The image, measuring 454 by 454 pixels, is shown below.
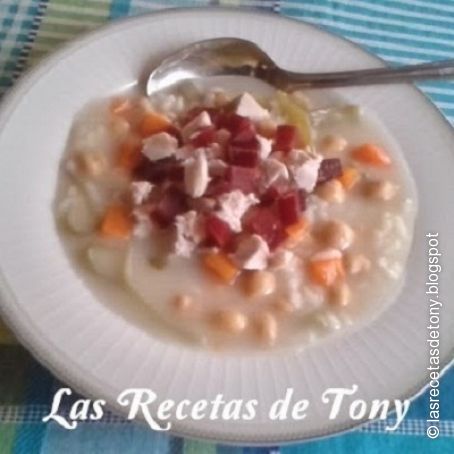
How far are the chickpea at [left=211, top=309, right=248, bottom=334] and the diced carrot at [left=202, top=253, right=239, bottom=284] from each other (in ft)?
0.18

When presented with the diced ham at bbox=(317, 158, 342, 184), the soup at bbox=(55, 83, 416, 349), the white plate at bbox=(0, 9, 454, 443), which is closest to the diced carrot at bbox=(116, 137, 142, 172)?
the soup at bbox=(55, 83, 416, 349)

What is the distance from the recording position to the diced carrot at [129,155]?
1.44 m

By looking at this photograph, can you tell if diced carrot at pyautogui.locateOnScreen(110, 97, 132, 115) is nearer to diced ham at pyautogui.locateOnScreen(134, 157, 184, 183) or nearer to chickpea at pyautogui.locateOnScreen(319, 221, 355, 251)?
diced ham at pyautogui.locateOnScreen(134, 157, 184, 183)

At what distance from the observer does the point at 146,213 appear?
133 centimetres

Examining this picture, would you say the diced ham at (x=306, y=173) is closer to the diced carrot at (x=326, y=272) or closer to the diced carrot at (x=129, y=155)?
the diced carrot at (x=326, y=272)

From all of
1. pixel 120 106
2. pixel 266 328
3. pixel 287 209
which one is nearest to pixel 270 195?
pixel 287 209

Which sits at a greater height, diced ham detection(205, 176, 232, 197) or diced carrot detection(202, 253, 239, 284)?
diced ham detection(205, 176, 232, 197)

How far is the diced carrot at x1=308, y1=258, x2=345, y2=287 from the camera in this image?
1.33 meters

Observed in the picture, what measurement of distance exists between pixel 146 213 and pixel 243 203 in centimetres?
16

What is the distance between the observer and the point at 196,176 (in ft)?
4.38

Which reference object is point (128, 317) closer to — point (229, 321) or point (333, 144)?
point (229, 321)

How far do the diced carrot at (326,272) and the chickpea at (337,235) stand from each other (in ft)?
0.12

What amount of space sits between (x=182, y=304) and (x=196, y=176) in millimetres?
217

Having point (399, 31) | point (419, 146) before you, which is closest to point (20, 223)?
point (419, 146)
